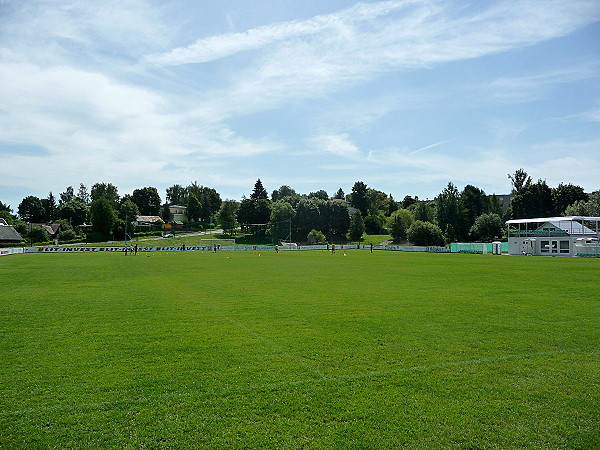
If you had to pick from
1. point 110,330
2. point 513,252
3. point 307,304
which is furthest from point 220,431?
point 513,252

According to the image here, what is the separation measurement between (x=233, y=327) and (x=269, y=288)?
26.2 ft

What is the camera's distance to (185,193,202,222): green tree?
13338 centimetres

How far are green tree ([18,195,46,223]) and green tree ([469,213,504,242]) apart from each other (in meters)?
131

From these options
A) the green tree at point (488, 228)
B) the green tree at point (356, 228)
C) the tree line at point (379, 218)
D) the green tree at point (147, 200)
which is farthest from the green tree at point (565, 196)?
the green tree at point (147, 200)

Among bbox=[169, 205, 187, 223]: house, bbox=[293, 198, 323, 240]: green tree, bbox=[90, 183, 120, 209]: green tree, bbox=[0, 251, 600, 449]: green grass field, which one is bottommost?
bbox=[0, 251, 600, 449]: green grass field

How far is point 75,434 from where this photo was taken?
4.98m

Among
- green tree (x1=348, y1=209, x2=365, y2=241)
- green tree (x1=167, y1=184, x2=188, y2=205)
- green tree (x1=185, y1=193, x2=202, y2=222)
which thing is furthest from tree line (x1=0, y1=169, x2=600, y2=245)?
green tree (x1=167, y1=184, x2=188, y2=205)

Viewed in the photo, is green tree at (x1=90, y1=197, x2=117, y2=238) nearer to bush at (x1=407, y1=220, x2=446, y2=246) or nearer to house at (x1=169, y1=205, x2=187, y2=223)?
house at (x1=169, y1=205, x2=187, y2=223)

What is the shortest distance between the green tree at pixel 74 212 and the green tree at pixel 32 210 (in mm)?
22885

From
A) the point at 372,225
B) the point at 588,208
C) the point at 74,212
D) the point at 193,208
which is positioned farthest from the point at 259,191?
the point at 588,208

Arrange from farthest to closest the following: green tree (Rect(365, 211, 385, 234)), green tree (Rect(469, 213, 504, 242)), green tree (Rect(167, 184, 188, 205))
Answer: green tree (Rect(167, 184, 188, 205)) < green tree (Rect(365, 211, 385, 234)) < green tree (Rect(469, 213, 504, 242))

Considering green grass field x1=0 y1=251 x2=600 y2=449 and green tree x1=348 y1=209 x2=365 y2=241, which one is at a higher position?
green tree x1=348 y1=209 x2=365 y2=241

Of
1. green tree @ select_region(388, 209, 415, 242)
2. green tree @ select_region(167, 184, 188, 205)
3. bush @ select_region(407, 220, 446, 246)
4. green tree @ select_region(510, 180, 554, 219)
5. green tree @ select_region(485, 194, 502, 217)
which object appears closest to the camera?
bush @ select_region(407, 220, 446, 246)

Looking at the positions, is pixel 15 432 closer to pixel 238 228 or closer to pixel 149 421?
pixel 149 421
